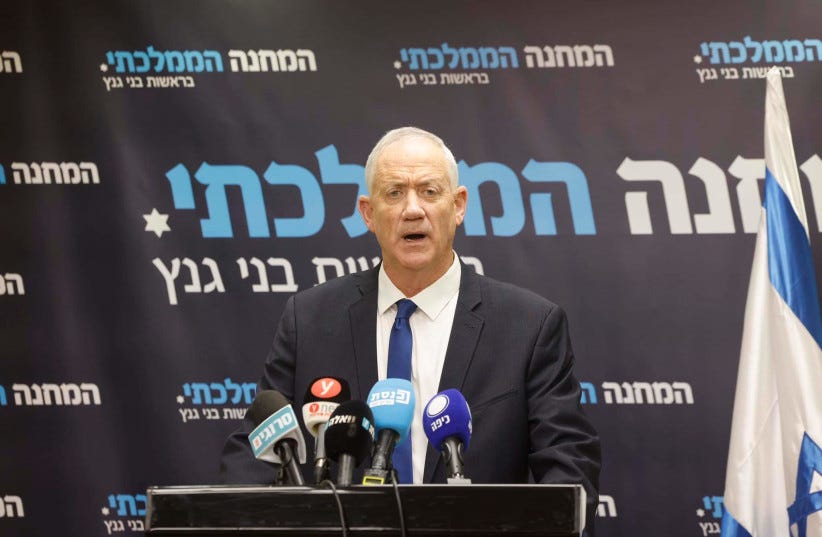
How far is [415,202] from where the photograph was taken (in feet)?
9.94

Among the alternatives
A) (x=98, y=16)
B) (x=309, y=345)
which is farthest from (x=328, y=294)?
(x=98, y=16)

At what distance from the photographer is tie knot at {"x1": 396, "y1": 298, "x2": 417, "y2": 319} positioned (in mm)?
3062

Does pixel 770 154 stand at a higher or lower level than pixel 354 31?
lower

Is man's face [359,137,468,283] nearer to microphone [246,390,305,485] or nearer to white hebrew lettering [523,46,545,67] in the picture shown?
microphone [246,390,305,485]

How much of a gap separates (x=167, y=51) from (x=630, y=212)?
219 cm

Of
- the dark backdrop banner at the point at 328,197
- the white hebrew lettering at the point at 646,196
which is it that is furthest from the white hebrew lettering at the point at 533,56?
the white hebrew lettering at the point at 646,196

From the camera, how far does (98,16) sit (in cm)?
477

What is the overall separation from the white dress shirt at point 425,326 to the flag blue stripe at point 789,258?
131 cm

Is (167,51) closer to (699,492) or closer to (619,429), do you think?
(619,429)

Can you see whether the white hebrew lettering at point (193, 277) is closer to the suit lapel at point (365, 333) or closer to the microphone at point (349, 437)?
the suit lapel at point (365, 333)

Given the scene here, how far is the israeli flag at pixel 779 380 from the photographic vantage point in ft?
11.6

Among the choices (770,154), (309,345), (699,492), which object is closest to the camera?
(309,345)

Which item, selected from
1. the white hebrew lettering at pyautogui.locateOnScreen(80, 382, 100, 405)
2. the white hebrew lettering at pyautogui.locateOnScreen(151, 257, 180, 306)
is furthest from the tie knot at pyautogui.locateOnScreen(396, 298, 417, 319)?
the white hebrew lettering at pyautogui.locateOnScreen(80, 382, 100, 405)

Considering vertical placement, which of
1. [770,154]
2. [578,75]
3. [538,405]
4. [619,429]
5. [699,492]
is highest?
[578,75]
